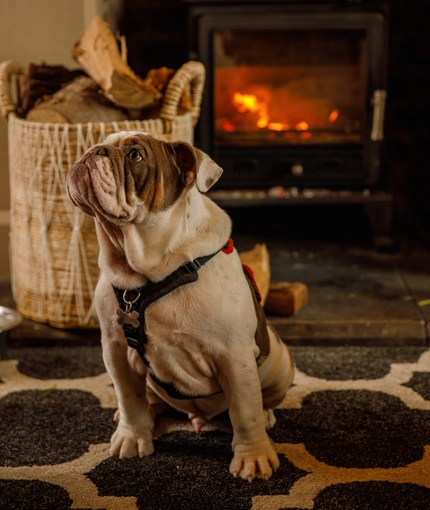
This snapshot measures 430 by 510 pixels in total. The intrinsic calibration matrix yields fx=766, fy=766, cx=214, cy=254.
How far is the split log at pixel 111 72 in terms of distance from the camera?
1.90 metres

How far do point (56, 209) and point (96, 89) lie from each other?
0.34 metres

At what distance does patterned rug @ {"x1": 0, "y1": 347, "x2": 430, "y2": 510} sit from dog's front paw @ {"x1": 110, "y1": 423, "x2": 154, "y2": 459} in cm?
2

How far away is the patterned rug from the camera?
1.32m

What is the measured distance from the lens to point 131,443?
1471 millimetres

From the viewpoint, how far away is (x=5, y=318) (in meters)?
2.02

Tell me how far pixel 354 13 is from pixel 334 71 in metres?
0.21

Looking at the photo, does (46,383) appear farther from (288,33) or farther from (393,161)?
(393,161)

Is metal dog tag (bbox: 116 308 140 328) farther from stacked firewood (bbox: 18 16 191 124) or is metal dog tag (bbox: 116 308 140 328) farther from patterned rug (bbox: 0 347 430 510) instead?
stacked firewood (bbox: 18 16 191 124)

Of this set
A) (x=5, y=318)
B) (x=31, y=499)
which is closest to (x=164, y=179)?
(x=31, y=499)

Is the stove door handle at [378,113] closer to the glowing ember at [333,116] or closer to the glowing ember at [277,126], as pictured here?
the glowing ember at [333,116]

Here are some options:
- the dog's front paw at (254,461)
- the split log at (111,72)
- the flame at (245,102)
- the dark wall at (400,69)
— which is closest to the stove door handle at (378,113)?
the dark wall at (400,69)

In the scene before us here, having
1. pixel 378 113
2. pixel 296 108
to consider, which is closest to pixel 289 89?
pixel 296 108

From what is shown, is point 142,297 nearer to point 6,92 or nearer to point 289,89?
point 6,92

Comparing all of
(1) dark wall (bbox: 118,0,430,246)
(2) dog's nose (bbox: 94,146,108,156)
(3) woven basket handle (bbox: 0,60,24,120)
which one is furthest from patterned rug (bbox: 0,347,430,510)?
(1) dark wall (bbox: 118,0,430,246)
